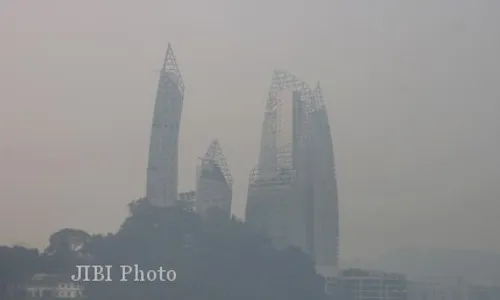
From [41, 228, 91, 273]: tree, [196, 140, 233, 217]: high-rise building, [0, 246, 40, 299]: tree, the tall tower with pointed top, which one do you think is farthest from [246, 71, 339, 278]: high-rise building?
[0, 246, 40, 299]: tree

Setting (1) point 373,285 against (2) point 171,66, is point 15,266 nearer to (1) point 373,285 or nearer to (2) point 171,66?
(2) point 171,66

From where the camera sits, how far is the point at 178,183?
394 cm

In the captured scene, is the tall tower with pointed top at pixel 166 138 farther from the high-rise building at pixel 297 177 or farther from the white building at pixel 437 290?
the white building at pixel 437 290

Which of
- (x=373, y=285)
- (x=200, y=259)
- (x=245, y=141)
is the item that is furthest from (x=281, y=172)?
(x=373, y=285)

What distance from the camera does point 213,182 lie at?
12.8 ft

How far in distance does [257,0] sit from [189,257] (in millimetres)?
1284

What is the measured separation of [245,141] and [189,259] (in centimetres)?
63

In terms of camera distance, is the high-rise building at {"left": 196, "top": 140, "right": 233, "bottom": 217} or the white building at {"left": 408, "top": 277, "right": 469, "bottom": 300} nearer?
the high-rise building at {"left": 196, "top": 140, "right": 233, "bottom": 217}

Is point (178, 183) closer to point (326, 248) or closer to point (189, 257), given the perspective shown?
point (189, 257)

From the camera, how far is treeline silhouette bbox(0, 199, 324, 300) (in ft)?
13.0

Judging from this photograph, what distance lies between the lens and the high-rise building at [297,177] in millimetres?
3953

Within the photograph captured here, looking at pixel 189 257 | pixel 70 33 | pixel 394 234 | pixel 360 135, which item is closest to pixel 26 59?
pixel 70 33

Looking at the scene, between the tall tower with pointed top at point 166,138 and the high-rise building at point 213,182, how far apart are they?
122 mm

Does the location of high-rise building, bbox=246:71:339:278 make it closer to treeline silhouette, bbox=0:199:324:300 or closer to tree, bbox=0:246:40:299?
treeline silhouette, bbox=0:199:324:300
